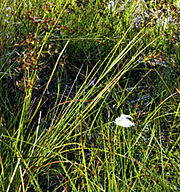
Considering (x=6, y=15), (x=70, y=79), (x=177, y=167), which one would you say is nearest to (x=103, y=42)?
(x=70, y=79)

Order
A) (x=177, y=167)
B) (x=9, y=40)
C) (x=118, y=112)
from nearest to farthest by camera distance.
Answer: (x=177, y=167), (x=118, y=112), (x=9, y=40)

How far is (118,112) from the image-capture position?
5.46ft

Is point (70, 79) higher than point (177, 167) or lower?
higher

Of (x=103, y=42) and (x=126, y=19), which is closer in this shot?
(x=103, y=42)

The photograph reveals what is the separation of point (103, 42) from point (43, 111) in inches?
27.1

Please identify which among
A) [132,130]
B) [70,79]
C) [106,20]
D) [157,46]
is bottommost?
[132,130]

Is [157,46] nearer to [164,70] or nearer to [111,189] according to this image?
[164,70]

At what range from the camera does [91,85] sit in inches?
76.1

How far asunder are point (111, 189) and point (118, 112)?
60 centimetres

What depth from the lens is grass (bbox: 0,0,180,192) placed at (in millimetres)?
1339

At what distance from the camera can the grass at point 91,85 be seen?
1.34 metres

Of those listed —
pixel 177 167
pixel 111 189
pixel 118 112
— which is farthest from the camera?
pixel 118 112

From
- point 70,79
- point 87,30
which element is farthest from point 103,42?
point 70,79

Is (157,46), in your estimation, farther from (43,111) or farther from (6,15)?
(6,15)
